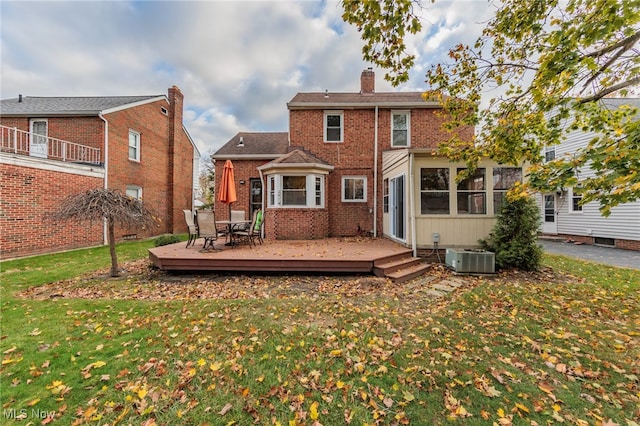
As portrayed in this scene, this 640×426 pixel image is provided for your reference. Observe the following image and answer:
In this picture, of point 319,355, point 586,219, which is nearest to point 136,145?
point 319,355

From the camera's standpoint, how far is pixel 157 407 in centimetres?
230

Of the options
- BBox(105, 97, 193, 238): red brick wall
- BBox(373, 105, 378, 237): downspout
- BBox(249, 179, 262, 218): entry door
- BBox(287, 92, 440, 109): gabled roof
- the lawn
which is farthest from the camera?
Answer: BBox(249, 179, 262, 218): entry door

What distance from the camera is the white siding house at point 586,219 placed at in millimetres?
10945

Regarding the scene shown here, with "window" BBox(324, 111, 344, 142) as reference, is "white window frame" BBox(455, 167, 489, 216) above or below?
below

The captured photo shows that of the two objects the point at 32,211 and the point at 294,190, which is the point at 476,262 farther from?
the point at 32,211

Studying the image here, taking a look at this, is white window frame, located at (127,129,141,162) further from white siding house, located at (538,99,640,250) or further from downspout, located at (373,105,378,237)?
white siding house, located at (538,99,640,250)

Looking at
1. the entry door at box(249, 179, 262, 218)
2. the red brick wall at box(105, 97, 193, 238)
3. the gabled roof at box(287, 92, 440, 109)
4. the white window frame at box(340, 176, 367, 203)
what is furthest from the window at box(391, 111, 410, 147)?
the red brick wall at box(105, 97, 193, 238)

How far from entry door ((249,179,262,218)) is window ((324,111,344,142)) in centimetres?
424

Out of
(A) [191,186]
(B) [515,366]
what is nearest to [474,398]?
(B) [515,366]

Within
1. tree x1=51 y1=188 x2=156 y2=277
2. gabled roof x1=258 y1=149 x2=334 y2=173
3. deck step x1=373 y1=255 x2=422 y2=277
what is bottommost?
deck step x1=373 y1=255 x2=422 y2=277

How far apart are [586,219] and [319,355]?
673 inches

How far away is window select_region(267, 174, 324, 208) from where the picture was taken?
33.3ft

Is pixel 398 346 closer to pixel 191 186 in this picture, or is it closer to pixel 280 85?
pixel 280 85

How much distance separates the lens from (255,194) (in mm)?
13180
